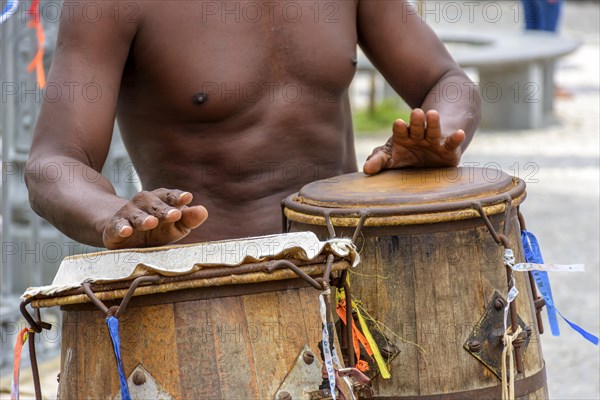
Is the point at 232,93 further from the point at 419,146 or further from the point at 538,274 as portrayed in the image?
the point at 538,274

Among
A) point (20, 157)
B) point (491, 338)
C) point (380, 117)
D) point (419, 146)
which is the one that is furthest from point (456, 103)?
point (380, 117)

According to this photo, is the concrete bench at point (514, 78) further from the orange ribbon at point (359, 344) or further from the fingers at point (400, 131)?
the orange ribbon at point (359, 344)

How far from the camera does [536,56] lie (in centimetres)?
1142

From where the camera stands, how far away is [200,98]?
2850 mm

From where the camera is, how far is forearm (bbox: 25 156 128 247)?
235cm

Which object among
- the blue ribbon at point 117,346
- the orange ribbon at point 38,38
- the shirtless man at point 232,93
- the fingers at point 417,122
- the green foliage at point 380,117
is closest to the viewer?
the blue ribbon at point 117,346

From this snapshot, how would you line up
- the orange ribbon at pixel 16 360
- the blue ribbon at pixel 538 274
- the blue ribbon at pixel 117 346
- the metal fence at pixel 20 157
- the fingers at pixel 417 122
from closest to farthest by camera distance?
1. the blue ribbon at pixel 117 346
2. the orange ribbon at pixel 16 360
3. the fingers at pixel 417 122
4. the blue ribbon at pixel 538 274
5. the metal fence at pixel 20 157

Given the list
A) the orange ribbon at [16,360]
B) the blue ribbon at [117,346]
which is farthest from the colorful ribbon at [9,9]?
the blue ribbon at [117,346]

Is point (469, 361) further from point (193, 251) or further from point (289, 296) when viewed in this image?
point (193, 251)

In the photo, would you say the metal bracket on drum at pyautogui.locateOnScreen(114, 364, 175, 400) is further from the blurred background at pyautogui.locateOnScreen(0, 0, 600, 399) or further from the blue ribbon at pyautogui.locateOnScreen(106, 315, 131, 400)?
the blurred background at pyautogui.locateOnScreen(0, 0, 600, 399)

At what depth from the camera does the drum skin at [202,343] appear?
2039mm

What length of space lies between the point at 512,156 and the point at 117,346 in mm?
8347

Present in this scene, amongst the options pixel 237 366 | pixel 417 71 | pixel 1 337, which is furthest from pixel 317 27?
pixel 1 337

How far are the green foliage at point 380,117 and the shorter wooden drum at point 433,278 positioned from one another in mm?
9208
